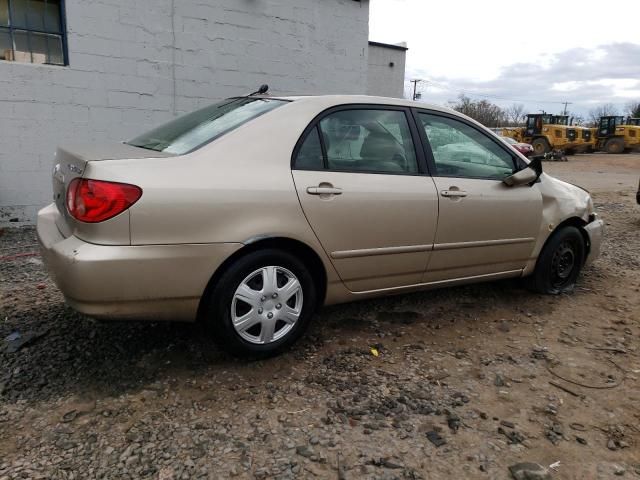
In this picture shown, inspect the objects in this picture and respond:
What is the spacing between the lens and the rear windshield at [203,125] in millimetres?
3002

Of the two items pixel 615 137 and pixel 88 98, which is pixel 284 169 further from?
pixel 615 137

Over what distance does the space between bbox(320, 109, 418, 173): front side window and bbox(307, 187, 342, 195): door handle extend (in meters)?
0.16

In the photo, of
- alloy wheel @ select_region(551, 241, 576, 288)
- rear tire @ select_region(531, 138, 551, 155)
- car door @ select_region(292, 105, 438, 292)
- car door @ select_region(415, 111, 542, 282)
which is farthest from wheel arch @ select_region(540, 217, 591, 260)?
rear tire @ select_region(531, 138, 551, 155)

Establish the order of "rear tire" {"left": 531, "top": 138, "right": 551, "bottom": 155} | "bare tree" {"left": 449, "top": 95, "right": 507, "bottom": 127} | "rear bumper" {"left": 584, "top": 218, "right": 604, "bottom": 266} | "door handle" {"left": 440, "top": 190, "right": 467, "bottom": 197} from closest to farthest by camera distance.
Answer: "door handle" {"left": 440, "top": 190, "right": 467, "bottom": 197} → "rear bumper" {"left": 584, "top": 218, "right": 604, "bottom": 266} → "rear tire" {"left": 531, "top": 138, "right": 551, "bottom": 155} → "bare tree" {"left": 449, "top": 95, "right": 507, "bottom": 127}

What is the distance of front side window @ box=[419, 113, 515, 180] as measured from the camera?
3.67 metres

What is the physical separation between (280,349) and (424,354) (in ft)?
3.06

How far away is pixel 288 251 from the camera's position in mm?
3043

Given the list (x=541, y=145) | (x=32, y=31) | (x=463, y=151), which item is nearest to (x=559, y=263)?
(x=463, y=151)

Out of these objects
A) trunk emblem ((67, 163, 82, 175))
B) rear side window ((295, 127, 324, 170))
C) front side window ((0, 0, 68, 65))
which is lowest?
trunk emblem ((67, 163, 82, 175))

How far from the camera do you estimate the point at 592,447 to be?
247cm

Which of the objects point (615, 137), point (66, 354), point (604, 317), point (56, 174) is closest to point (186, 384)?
point (66, 354)

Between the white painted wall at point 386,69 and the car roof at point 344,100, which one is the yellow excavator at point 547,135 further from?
the car roof at point 344,100

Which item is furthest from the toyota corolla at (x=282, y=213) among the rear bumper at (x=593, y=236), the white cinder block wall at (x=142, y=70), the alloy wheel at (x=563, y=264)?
the white cinder block wall at (x=142, y=70)

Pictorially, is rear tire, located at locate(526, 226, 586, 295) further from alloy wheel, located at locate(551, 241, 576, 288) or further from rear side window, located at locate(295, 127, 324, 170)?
rear side window, located at locate(295, 127, 324, 170)
